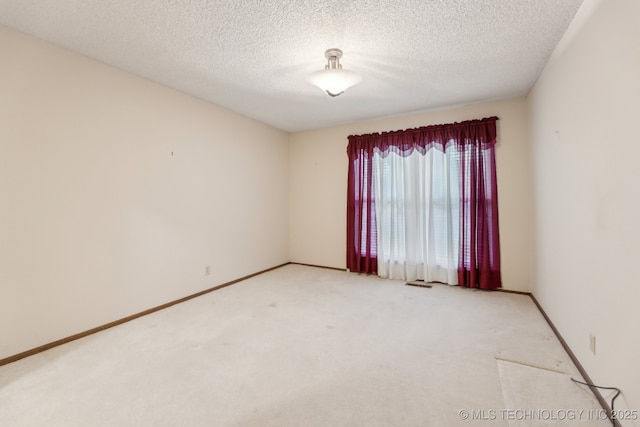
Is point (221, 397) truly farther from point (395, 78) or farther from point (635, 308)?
point (395, 78)

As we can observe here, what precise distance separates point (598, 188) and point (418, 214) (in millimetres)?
2409

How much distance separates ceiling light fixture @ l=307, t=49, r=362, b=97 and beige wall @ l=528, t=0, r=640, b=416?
1.55 m

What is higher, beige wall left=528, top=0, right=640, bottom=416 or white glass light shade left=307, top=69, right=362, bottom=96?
white glass light shade left=307, top=69, right=362, bottom=96

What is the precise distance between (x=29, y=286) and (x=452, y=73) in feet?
13.9

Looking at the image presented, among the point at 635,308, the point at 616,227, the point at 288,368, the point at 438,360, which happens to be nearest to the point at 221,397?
the point at 288,368

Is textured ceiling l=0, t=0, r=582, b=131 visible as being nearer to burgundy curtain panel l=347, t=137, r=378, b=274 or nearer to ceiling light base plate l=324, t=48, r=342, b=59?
ceiling light base plate l=324, t=48, r=342, b=59

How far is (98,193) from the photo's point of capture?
258cm

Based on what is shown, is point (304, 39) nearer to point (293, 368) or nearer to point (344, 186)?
point (293, 368)

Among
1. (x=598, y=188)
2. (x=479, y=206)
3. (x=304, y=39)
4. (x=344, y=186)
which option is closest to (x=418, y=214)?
(x=479, y=206)

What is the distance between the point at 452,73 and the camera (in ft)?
9.36

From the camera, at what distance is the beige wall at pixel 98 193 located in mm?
2113

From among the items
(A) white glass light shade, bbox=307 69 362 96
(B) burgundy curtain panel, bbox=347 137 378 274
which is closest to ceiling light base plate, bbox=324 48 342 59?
(A) white glass light shade, bbox=307 69 362 96

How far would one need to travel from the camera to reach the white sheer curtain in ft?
12.6

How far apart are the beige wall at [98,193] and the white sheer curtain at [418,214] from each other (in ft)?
7.75
